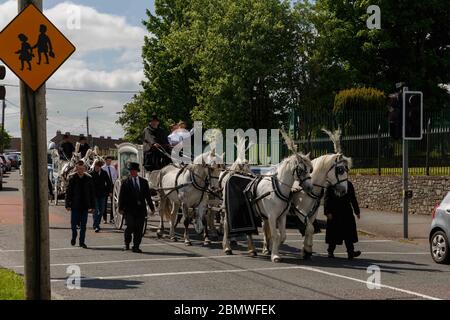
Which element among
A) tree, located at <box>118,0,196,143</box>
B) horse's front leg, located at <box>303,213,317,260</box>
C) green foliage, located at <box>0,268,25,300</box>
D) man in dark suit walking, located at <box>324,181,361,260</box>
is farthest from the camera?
tree, located at <box>118,0,196,143</box>

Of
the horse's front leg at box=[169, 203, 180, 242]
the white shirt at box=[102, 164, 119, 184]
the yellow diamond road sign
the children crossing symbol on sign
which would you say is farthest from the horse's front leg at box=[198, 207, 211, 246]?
the children crossing symbol on sign

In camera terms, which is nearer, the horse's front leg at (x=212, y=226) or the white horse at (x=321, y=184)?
the white horse at (x=321, y=184)

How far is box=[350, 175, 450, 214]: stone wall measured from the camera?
20969 millimetres

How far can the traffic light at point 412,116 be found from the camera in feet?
55.6

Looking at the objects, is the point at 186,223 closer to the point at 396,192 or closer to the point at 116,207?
the point at 116,207

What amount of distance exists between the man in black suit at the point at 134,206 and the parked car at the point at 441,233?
5.84m

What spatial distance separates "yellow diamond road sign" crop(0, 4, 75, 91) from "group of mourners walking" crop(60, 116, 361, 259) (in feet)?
21.6

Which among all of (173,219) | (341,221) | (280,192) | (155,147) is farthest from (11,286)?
(155,147)

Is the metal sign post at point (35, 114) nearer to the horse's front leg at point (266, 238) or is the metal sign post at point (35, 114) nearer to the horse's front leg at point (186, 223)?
the horse's front leg at point (266, 238)

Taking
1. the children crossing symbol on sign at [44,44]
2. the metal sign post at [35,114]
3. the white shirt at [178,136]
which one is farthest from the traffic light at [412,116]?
the children crossing symbol on sign at [44,44]

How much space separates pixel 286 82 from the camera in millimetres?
42219

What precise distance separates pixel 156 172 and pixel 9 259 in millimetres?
5188

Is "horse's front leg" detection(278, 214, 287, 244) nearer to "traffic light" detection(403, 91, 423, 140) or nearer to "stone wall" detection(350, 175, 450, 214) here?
"traffic light" detection(403, 91, 423, 140)
